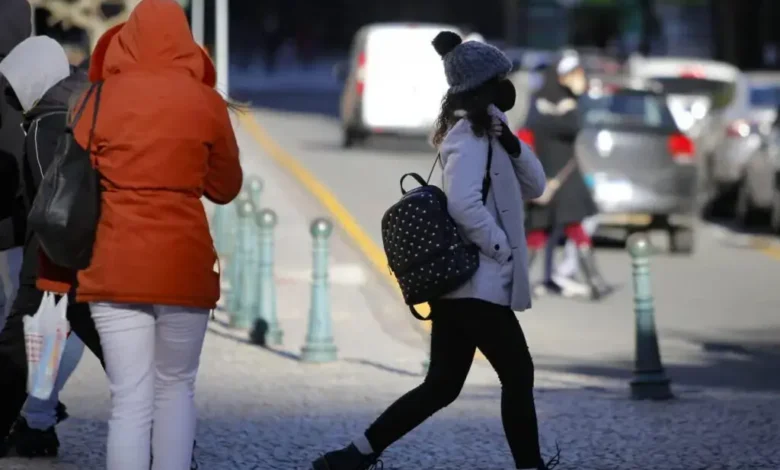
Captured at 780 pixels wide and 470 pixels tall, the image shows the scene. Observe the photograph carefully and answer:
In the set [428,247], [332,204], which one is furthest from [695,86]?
[428,247]

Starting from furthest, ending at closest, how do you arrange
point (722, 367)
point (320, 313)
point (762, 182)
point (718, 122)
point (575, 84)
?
point (718, 122)
point (762, 182)
point (575, 84)
point (722, 367)
point (320, 313)

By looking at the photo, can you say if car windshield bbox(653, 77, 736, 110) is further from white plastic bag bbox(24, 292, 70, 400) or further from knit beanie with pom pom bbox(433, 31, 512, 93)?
white plastic bag bbox(24, 292, 70, 400)

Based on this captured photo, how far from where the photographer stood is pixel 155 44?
6.23m

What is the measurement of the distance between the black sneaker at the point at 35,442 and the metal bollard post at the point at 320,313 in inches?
146

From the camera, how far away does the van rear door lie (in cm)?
3231

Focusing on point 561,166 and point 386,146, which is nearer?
point 561,166

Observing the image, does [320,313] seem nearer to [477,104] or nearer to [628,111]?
[477,104]

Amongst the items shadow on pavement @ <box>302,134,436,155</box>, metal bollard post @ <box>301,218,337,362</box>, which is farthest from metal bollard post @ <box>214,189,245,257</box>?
shadow on pavement @ <box>302,134,436,155</box>

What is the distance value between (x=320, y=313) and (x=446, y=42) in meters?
4.66

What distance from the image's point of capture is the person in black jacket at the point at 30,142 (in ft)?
24.5

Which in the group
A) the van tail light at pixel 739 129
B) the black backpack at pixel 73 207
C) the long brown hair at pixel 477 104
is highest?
the long brown hair at pixel 477 104

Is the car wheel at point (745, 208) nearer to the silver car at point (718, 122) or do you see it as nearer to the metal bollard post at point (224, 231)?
the silver car at point (718, 122)

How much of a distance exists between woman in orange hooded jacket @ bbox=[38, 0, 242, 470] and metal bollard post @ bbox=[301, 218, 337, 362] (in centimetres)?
521

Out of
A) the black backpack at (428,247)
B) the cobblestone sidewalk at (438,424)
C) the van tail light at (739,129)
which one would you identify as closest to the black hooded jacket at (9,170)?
the cobblestone sidewalk at (438,424)
